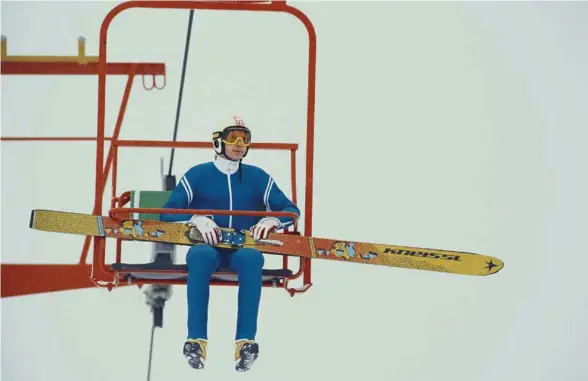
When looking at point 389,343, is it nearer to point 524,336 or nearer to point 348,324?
point 348,324

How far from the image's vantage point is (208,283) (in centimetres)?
479

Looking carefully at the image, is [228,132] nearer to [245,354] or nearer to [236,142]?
[236,142]

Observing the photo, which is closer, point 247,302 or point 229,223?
point 247,302

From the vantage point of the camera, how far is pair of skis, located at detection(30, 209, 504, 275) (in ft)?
16.0

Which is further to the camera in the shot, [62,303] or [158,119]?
[62,303]

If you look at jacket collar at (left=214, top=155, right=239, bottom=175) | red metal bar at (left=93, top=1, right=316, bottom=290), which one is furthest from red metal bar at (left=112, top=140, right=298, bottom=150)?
red metal bar at (left=93, top=1, right=316, bottom=290)

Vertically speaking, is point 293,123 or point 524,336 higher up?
point 293,123

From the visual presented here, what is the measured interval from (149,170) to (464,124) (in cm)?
403

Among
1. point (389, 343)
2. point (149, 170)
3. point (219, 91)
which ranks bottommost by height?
point (389, 343)

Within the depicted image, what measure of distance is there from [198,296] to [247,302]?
0.16m

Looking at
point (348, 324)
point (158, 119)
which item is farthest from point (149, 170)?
point (348, 324)

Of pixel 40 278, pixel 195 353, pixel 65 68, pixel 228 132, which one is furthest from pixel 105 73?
pixel 65 68

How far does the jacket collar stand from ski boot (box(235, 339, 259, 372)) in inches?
30.1

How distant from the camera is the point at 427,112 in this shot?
45.3 ft
